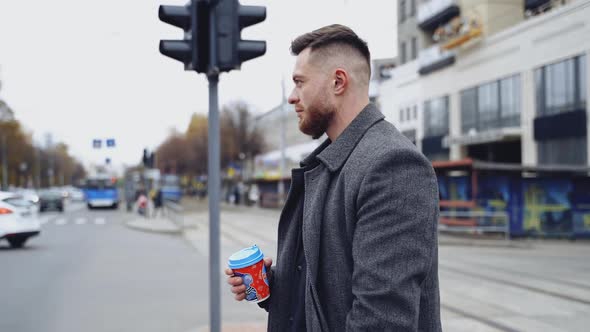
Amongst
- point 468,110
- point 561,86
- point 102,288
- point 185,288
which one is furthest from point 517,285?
point 468,110

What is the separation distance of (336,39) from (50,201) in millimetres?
42877

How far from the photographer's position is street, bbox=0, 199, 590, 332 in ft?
23.4

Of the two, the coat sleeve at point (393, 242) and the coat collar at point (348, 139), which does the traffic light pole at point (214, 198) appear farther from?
the coat sleeve at point (393, 242)

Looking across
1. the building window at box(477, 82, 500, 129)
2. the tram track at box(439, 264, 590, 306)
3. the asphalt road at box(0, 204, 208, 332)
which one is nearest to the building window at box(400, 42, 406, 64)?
the building window at box(477, 82, 500, 129)

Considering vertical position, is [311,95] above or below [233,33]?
below

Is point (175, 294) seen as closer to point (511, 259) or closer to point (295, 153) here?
point (511, 259)

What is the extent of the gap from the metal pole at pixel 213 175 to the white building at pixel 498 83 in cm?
1672

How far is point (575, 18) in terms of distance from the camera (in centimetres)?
2125

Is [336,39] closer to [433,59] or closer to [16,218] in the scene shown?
[16,218]

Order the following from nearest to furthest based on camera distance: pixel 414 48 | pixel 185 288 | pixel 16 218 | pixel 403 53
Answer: pixel 185 288, pixel 16 218, pixel 414 48, pixel 403 53

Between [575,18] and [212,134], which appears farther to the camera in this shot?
[575,18]

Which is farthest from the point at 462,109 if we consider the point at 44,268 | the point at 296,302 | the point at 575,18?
the point at 296,302

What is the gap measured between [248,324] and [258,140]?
4915cm

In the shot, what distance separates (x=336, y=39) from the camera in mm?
2082
